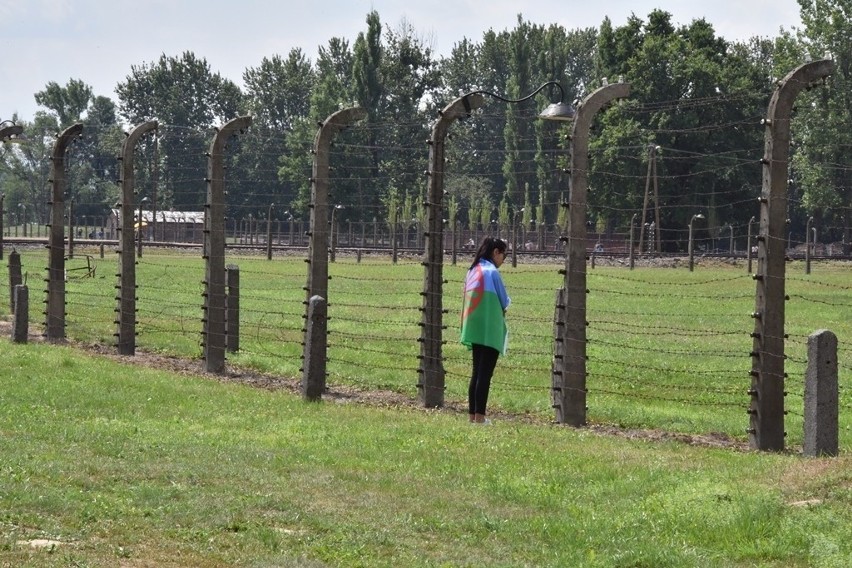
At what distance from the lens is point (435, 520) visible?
9586mm

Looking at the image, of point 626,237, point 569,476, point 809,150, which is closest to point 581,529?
point 569,476

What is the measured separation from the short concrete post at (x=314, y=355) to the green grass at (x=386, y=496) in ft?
6.92

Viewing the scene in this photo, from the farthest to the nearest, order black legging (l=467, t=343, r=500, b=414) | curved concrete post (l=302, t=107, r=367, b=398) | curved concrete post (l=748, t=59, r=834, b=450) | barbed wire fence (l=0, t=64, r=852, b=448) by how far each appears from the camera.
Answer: barbed wire fence (l=0, t=64, r=852, b=448) < curved concrete post (l=302, t=107, r=367, b=398) < black legging (l=467, t=343, r=500, b=414) < curved concrete post (l=748, t=59, r=834, b=450)

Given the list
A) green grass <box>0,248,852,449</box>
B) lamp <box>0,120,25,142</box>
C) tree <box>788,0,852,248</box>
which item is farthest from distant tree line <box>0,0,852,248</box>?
lamp <box>0,120,25,142</box>

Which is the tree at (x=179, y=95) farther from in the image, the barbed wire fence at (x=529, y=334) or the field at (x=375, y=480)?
the field at (x=375, y=480)

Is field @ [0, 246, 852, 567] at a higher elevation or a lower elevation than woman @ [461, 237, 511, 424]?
lower

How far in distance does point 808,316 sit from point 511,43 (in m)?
73.8

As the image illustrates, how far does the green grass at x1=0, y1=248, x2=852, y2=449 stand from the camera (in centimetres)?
2077

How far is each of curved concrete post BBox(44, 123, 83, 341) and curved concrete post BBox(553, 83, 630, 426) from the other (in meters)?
11.7

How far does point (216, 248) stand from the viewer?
22266 mm

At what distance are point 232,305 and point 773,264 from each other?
11.3m

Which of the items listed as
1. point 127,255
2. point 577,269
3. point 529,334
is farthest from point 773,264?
point 529,334

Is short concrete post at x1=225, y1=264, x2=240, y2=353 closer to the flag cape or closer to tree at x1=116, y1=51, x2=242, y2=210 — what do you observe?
the flag cape

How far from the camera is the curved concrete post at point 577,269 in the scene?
1648 centimetres
